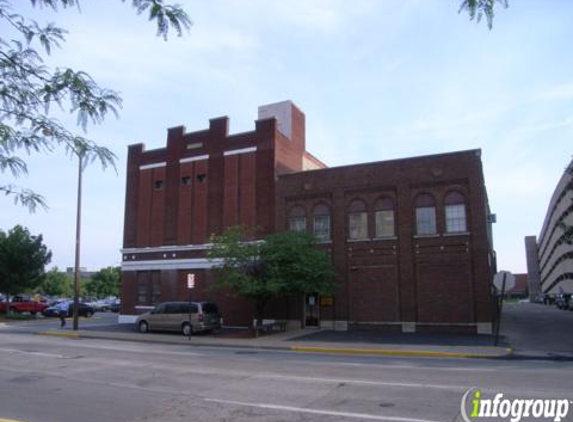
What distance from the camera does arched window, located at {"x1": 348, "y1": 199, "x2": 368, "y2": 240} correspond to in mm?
30219

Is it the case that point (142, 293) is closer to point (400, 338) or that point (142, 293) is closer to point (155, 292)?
point (155, 292)

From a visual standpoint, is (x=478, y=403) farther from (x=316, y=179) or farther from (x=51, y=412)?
(x=316, y=179)

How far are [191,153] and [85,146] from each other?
104 ft

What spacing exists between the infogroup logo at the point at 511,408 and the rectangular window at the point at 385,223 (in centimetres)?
1973

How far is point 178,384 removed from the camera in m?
11.9

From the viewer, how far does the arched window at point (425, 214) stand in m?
28.7

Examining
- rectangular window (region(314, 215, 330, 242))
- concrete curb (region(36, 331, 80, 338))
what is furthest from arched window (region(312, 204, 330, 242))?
concrete curb (region(36, 331, 80, 338))

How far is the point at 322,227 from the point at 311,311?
492 centimetres

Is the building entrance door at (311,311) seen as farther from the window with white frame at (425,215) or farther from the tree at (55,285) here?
the tree at (55,285)

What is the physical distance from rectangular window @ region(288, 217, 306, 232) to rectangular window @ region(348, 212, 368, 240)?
2.87 m

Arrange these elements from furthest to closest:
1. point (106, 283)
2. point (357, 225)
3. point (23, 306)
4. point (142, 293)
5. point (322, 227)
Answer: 1. point (106, 283)
2. point (23, 306)
3. point (142, 293)
4. point (322, 227)
5. point (357, 225)

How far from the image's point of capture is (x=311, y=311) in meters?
30.7

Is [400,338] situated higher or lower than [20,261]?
lower

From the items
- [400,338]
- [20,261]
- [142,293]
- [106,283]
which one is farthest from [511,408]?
[106,283]
